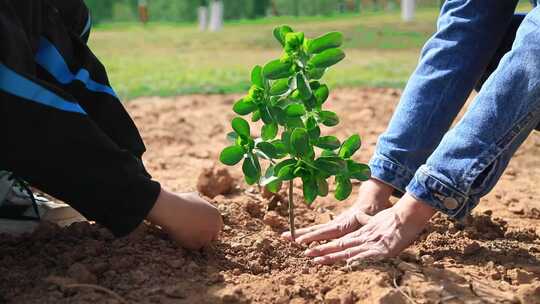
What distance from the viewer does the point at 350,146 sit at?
2170 millimetres

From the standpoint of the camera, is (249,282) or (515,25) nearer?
(249,282)

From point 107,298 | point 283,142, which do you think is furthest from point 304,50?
point 107,298

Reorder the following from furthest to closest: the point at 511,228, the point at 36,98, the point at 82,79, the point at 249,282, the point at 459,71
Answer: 1. the point at 511,228
2. the point at 459,71
3. the point at 82,79
4. the point at 249,282
5. the point at 36,98

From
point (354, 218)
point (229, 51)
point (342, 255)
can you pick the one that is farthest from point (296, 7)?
point (342, 255)

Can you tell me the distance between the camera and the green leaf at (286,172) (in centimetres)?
214

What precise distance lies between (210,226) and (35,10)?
0.73m

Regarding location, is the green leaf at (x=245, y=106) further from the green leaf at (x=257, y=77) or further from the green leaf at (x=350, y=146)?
the green leaf at (x=350, y=146)

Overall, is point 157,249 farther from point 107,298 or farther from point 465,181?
point 465,181

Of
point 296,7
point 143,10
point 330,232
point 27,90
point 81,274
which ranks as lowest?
point 143,10

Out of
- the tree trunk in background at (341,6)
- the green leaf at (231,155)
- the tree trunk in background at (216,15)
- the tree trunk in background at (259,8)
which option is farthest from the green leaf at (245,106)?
the tree trunk in background at (216,15)

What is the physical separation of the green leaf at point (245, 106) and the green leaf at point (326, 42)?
0.22m

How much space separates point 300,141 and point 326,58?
23cm

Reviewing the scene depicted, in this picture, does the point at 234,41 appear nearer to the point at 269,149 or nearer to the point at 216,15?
the point at 216,15

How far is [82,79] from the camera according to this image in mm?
2238
